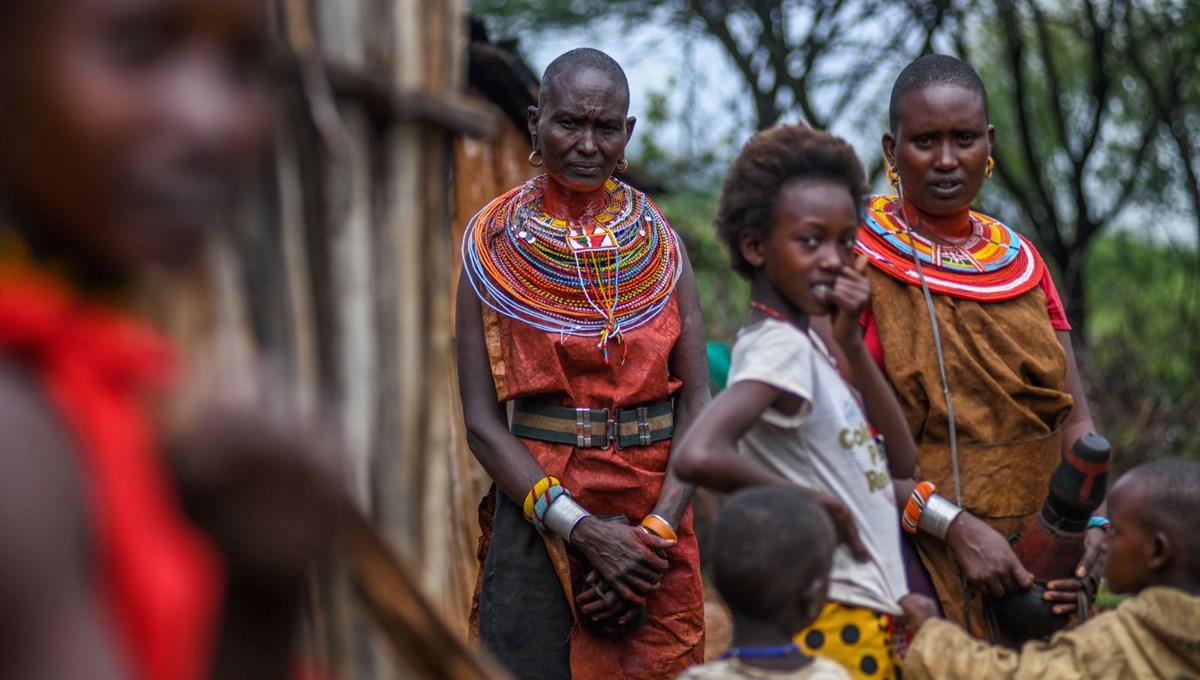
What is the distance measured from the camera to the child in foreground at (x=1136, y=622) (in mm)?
3078

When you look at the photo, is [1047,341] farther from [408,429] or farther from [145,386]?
[145,386]

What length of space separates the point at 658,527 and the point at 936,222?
1.19 meters

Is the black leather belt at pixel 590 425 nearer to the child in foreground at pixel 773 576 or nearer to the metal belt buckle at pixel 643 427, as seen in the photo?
the metal belt buckle at pixel 643 427

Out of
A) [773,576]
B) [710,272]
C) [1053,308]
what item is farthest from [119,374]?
[710,272]

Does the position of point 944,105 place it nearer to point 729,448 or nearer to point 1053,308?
point 1053,308

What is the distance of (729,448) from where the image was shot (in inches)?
114

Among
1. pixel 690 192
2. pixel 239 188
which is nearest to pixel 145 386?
pixel 239 188

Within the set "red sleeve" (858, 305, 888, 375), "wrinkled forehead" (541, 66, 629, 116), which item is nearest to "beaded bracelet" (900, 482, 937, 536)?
"red sleeve" (858, 305, 888, 375)

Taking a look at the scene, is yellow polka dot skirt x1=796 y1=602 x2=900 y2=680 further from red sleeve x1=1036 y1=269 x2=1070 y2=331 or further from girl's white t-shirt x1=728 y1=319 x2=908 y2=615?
red sleeve x1=1036 y1=269 x2=1070 y2=331

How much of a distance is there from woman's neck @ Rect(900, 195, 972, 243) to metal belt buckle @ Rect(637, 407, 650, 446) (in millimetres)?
944

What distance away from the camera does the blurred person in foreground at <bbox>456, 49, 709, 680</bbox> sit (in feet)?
13.3

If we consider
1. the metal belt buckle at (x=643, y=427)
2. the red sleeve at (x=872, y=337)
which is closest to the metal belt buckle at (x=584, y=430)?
the metal belt buckle at (x=643, y=427)

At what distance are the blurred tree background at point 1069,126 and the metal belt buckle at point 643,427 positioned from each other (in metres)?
5.07

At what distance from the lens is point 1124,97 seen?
11.6m
